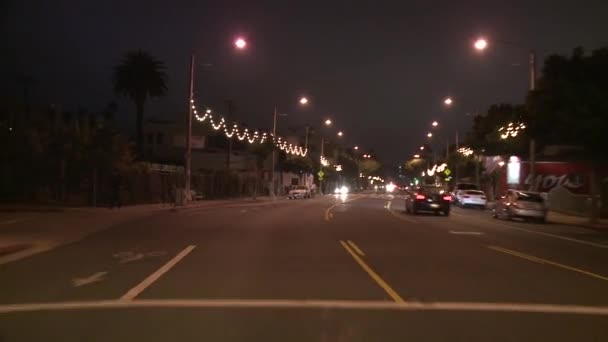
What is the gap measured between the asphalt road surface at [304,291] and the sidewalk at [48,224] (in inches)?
42.3

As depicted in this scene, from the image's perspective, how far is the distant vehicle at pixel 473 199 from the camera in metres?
54.4

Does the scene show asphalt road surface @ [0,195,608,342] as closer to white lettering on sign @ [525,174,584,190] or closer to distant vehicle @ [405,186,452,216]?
distant vehicle @ [405,186,452,216]

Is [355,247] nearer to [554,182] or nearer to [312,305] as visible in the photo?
[312,305]

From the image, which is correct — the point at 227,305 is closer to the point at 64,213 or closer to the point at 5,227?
the point at 5,227

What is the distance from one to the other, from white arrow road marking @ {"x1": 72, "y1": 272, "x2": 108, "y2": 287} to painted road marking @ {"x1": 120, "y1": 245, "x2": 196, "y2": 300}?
0.89m

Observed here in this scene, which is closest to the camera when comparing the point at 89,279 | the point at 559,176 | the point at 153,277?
the point at 89,279

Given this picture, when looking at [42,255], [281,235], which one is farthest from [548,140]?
[42,255]

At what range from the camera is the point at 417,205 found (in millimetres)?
38781

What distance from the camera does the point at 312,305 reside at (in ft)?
34.4

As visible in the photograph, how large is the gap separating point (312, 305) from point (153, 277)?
13.1 ft

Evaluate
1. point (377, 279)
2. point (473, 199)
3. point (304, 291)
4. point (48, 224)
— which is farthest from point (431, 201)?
point (304, 291)

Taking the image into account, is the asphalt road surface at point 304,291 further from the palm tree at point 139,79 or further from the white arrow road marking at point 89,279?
the palm tree at point 139,79

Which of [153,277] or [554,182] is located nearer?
[153,277]

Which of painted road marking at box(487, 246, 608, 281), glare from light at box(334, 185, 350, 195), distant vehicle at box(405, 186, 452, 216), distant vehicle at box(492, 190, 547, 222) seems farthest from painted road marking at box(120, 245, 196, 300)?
glare from light at box(334, 185, 350, 195)
